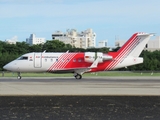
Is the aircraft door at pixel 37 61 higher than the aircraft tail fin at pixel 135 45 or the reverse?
the reverse

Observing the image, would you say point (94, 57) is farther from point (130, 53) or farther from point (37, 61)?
point (37, 61)

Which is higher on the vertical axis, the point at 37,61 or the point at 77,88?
the point at 37,61

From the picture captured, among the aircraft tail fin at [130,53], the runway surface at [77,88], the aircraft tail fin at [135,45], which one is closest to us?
the runway surface at [77,88]

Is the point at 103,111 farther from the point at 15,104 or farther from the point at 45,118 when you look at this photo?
the point at 15,104

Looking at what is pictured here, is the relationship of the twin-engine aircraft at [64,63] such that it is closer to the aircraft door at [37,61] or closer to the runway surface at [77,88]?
the aircraft door at [37,61]

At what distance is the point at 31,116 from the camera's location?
13383 millimetres

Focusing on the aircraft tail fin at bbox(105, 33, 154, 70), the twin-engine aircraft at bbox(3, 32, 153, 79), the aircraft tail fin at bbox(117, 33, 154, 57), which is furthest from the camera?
the aircraft tail fin at bbox(117, 33, 154, 57)

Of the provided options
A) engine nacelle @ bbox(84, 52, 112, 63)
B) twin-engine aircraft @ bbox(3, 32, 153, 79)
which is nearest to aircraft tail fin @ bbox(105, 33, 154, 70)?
twin-engine aircraft @ bbox(3, 32, 153, 79)

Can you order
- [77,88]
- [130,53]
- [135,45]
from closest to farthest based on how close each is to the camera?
[77,88]
[130,53]
[135,45]

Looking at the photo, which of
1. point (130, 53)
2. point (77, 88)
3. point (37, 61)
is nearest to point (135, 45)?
point (130, 53)

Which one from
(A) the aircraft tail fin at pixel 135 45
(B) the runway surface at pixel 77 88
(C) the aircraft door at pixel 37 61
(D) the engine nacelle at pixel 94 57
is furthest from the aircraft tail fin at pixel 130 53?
(B) the runway surface at pixel 77 88

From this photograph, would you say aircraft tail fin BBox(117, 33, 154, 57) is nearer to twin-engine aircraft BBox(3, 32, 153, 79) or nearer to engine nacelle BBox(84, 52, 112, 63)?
twin-engine aircraft BBox(3, 32, 153, 79)

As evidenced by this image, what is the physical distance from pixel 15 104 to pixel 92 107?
3209 millimetres

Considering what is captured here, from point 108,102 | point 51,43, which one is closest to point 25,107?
point 108,102
